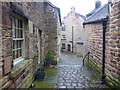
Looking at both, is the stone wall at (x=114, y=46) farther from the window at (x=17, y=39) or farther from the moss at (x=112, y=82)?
the window at (x=17, y=39)

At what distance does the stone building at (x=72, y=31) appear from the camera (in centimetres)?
2634

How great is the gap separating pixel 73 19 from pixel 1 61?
25.4 meters

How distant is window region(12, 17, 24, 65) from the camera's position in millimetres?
3603

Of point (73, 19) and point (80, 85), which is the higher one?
point (73, 19)

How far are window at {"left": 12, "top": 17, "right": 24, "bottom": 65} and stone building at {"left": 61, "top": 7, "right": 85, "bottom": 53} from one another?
2254 cm

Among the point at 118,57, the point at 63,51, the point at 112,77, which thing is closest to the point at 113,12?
the point at 118,57

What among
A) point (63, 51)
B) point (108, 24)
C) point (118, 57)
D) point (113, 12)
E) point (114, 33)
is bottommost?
point (63, 51)

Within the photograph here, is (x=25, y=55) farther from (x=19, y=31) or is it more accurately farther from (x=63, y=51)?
(x=63, y=51)

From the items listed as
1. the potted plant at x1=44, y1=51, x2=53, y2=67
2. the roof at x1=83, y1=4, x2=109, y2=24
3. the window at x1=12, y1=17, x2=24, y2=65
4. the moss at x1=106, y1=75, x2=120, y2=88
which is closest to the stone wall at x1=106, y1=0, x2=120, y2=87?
the moss at x1=106, y1=75, x2=120, y2=88

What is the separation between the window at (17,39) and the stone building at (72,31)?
22538mm

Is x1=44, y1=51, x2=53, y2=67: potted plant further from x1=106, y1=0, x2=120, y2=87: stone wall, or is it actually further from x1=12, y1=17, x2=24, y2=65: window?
x1=106, y1=0, x2=120, y2=87: stone wall

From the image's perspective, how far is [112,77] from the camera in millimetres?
4492

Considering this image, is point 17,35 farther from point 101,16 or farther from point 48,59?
point 48,59

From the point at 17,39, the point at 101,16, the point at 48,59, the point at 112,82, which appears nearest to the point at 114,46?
the point at 112,82
